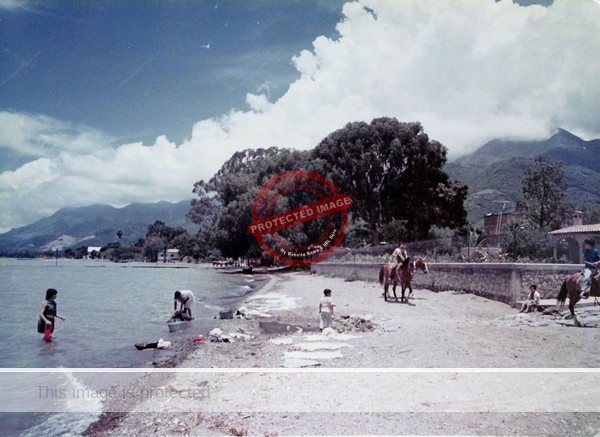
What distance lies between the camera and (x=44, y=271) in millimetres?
8172

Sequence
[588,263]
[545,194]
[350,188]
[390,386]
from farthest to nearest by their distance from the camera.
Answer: [545,194] < [350,188] < [588,263] < [390,386]

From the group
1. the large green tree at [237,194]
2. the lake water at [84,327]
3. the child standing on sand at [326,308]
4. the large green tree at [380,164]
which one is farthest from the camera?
the child standing on sand at [326,308]

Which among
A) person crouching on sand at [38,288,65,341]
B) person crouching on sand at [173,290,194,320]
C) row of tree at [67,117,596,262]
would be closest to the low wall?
row of tree at [67,117,596,262]

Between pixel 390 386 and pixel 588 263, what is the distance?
2956 millimetres

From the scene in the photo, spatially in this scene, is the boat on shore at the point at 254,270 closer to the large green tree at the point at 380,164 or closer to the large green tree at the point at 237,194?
the large green tree at the point at 237,194

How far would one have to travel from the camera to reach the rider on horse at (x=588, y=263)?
184 inches

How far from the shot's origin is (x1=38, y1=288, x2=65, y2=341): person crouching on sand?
15.8 ft

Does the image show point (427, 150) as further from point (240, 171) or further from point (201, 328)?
point (201, 328)

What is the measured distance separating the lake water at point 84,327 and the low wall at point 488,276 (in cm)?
247

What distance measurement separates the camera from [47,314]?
517cm

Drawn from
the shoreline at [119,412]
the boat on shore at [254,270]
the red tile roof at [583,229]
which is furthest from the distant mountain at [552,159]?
the shoreline at [119,412]

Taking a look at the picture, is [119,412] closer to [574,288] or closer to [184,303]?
[184,303]

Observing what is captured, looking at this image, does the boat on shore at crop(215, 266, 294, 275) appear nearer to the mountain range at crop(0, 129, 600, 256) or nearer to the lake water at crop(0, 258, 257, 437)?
the lake water at crop(0, 258, 257, 437)

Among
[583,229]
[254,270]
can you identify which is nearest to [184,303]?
[254,270]
